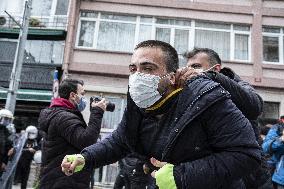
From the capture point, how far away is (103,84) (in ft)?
56.1

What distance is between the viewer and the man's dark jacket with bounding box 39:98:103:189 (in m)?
3.58

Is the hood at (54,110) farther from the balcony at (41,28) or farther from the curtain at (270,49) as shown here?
the balcony at (41,28)

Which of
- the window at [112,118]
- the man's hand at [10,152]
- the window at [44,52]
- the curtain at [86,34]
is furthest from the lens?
the window at [44,52]

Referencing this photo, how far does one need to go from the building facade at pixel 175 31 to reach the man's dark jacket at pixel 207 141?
598 inches

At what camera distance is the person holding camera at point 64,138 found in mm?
3582

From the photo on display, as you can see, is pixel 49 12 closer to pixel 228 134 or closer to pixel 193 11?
pixel 193 11

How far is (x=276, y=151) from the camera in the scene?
18.3 feet

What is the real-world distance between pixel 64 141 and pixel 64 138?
0.14ft

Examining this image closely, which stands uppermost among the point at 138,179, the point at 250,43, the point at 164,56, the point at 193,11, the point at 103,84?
the point at 193,11

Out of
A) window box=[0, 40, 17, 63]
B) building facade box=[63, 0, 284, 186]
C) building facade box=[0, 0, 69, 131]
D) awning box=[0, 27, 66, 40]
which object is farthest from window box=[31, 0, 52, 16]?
building facade box=[63, 0, 284, 186]

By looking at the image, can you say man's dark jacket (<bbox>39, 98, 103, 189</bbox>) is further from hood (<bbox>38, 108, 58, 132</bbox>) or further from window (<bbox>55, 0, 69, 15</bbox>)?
window (<bbox>55, 0, 69, 15</bbox>)

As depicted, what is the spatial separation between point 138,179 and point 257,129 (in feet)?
11.2

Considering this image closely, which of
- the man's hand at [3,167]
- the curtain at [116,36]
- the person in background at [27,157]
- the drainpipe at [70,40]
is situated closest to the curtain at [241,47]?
the curtain at [116,36]

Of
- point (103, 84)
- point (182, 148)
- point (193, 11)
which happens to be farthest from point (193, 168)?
point (193, 11)
